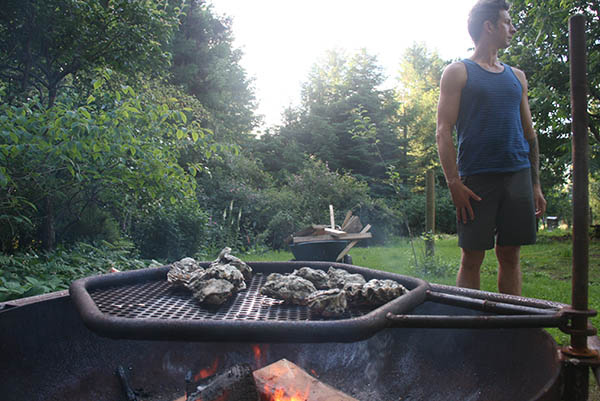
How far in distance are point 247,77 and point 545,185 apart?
1198cm

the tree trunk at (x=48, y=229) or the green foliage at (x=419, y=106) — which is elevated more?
the green foliage at (x=419, y=106)

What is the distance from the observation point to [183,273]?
1.52 metres

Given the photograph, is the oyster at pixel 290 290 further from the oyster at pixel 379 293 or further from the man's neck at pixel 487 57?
the man's neck at pixel 487 57

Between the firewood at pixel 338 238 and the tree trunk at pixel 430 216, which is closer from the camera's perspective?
the firewood at pixel 338 238

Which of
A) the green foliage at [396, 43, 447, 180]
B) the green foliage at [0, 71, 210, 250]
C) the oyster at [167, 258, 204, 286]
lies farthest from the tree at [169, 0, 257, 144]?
the oyster at [167, 258, 204, 286]

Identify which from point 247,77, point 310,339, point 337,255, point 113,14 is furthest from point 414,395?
point 247,77

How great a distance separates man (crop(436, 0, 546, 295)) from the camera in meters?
1.76

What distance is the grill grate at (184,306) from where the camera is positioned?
1.12m

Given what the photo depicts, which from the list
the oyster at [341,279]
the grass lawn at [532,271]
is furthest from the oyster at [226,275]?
the grass lawn at [532,271]

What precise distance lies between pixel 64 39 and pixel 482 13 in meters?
4.78

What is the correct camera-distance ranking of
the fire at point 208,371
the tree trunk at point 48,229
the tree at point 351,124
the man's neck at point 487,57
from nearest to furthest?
the fire at point 208,371, the man's neck at point 487,57, the tree trunk at point 48,229, the tree at point 351,124

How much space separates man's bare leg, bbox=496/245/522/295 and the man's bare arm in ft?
0.79

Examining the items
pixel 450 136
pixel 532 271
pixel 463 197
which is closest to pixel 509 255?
pixel 463 197

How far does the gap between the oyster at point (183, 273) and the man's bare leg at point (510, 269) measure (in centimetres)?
143
